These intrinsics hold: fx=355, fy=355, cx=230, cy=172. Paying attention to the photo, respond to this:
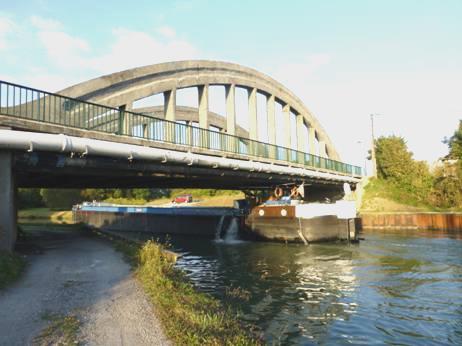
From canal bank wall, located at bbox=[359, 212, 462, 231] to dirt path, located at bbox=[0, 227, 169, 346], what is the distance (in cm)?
3676

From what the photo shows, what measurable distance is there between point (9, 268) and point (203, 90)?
2128 centimetres

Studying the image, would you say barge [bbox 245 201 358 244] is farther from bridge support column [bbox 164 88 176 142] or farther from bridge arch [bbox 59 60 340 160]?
bridge support column [bbox 164 88 176 142]

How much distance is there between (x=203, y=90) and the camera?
29.7 meters

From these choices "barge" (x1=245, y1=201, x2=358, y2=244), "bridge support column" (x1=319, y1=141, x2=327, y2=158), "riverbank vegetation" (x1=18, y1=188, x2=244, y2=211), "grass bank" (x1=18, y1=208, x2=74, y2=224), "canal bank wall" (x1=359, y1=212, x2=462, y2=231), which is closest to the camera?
"barge" (x1=245, y1=201, x2=358, y2=244)

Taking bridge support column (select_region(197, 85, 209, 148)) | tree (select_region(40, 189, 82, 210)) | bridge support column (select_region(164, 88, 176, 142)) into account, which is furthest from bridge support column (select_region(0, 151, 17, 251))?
tree (select_region(40, 189, 82, 210))

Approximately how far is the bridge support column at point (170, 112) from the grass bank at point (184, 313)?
10062 mm

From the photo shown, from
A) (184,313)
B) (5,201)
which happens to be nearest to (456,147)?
(184,313)

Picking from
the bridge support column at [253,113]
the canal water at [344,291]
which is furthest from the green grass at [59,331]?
the bridge support column at [253,113]

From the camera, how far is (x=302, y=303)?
13.0 m

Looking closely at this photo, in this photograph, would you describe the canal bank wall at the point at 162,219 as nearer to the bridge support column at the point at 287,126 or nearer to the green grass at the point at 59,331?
the bridge support column at the point at 287,126

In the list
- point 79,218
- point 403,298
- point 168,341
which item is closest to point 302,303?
point 403,298

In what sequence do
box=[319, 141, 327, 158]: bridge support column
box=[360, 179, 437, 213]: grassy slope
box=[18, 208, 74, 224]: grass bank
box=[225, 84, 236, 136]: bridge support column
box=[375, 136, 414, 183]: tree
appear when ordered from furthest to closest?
box=[18, 208, 74, 224]: grass bank → box=[375, 136, 414, 183]: tree → box=[319, 141, 327, 158]: bridge support column → box=[360, 179, 437, 213]: grassy slope → box=[225, 84, 236, 136]: bridge support column

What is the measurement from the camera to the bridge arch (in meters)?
22.0

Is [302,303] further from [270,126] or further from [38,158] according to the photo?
[270,126]
